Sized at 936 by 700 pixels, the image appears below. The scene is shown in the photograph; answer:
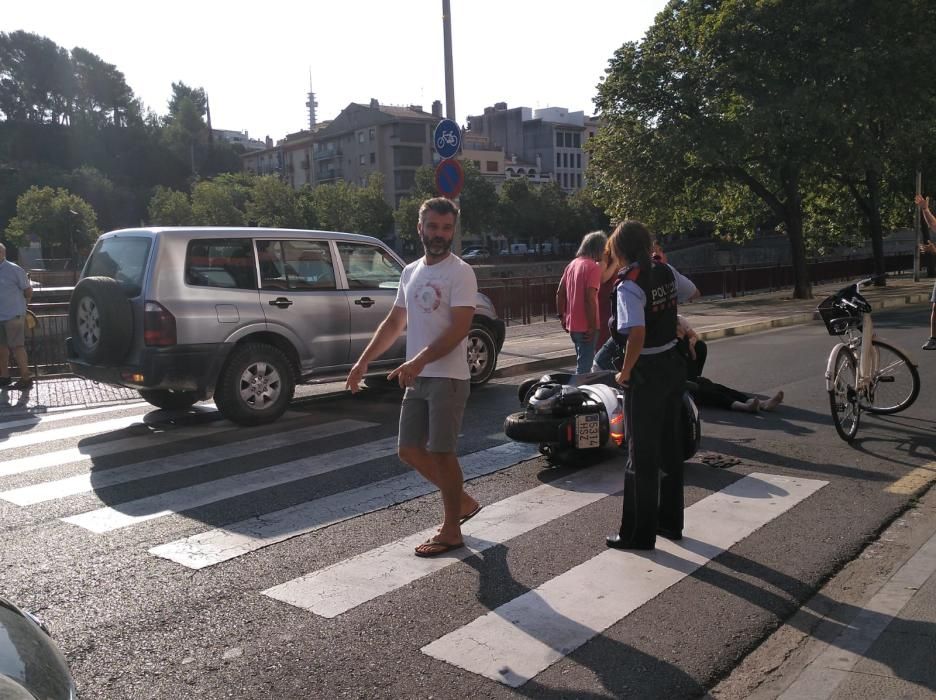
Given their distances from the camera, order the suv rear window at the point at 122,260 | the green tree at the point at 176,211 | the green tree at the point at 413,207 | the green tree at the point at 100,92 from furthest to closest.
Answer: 1. the green tree at the point at 100,92
2. the green tree at the point at 176,211
3. the green tree at the point at 413,207
4. the suv rear window at the point at 122,260

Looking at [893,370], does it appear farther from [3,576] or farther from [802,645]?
[3,576]

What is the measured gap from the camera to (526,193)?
8369 centimetres

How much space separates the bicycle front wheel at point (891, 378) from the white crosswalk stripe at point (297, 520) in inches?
134

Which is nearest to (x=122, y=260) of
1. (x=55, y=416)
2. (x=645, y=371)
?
(x=55, y=416)

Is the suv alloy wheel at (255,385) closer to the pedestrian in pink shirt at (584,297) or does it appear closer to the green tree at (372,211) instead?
the pedestrian in pink shirt at (584,297)

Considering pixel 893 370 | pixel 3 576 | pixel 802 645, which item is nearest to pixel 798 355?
pixel 893 370

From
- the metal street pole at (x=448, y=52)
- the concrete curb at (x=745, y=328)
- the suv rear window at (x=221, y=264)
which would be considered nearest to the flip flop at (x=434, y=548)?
the suv rear window at (x=221, y=264)

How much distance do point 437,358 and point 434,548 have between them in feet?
3.48

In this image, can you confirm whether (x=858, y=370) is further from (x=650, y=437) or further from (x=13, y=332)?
(x=13, y=332)

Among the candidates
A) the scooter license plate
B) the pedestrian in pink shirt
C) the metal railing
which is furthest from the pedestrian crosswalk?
the metal railing

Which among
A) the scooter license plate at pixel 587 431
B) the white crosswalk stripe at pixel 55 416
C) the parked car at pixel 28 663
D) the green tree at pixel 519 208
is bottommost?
the white crosswalk stripe at pixel 55 416

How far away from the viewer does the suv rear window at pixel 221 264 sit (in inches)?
326

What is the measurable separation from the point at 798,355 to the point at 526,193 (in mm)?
72001

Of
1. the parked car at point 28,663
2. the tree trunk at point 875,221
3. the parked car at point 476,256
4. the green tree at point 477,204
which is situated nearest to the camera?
the parked car at point 28,663
